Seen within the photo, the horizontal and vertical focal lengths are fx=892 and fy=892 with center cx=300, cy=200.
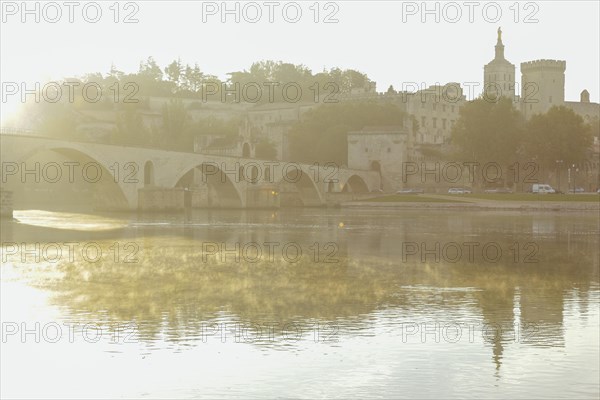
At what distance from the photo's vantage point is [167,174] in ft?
259

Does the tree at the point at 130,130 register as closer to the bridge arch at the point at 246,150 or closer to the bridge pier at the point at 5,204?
the bridge arch at the point at 246,150

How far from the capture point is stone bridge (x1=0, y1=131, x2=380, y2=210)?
64.9 metres

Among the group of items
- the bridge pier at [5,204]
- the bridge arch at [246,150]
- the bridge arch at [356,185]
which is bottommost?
the bridge pier at [5,204]

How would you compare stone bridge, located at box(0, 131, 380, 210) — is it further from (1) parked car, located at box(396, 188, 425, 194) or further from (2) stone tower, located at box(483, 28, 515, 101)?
(2) stone tower, located at box(483, 28, 515, 101)

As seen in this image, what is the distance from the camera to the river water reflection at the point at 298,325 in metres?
11.2

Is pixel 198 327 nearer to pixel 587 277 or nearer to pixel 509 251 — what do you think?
pixel 587 277

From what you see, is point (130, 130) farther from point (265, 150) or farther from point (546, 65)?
point (546, 65)

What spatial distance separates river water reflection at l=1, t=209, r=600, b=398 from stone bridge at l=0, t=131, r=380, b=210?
37.0m

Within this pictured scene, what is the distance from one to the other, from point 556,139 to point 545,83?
4791 cm

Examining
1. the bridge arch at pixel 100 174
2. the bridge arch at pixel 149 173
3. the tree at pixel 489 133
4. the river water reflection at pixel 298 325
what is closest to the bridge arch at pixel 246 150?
the tree at pixel 489 133

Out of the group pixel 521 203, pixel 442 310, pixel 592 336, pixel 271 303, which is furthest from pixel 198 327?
pixel 521 203

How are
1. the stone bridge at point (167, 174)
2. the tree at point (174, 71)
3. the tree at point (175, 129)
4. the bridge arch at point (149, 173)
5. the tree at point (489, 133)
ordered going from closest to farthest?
the stone bridge at point (167, 174), the bridge arch at point (149, 173), the tree at point (489, 133), the tree at point (175, 129), the tree at point (174, 71)

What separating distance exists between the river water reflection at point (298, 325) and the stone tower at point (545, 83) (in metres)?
124

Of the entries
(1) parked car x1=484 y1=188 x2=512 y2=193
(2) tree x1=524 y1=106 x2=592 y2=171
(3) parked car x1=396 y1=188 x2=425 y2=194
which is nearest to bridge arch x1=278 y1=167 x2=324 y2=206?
(3) parked car x1=396 y1=188 x2=425 y2=194
